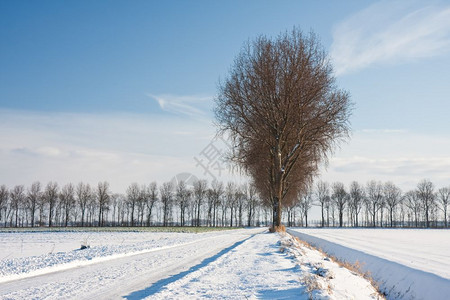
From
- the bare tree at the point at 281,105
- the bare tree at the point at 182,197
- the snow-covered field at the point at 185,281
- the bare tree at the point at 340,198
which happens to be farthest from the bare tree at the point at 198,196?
the snow-covered field at the point at 185,281

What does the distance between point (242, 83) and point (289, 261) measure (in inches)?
728

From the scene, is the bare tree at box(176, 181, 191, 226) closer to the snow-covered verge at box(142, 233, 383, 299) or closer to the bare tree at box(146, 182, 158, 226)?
the bare tree at box(146, 182, 158, 226)

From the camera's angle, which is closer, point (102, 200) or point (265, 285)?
point (265, 285)

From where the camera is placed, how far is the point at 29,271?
26.9 ft

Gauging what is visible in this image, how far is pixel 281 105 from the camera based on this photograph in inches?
956

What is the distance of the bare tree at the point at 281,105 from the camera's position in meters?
23.8

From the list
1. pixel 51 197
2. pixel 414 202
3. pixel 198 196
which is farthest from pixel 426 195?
pixel 51 197

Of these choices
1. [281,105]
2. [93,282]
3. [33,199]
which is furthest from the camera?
[33,199]

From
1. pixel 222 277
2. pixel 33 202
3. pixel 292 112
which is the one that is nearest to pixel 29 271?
pixel 222 277

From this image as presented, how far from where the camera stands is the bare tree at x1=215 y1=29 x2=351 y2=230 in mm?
23812

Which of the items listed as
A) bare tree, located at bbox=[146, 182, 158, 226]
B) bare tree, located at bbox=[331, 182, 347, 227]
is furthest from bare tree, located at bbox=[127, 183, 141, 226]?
Result: bare tree, located at bbox=[331, 182, 347, 227]

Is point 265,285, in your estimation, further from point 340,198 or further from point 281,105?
point 340,198

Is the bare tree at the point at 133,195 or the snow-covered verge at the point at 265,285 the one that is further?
the bare tree at the point at 133,195

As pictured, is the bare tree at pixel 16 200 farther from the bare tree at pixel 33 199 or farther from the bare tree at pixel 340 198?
the bare tree at pixel 340 198
